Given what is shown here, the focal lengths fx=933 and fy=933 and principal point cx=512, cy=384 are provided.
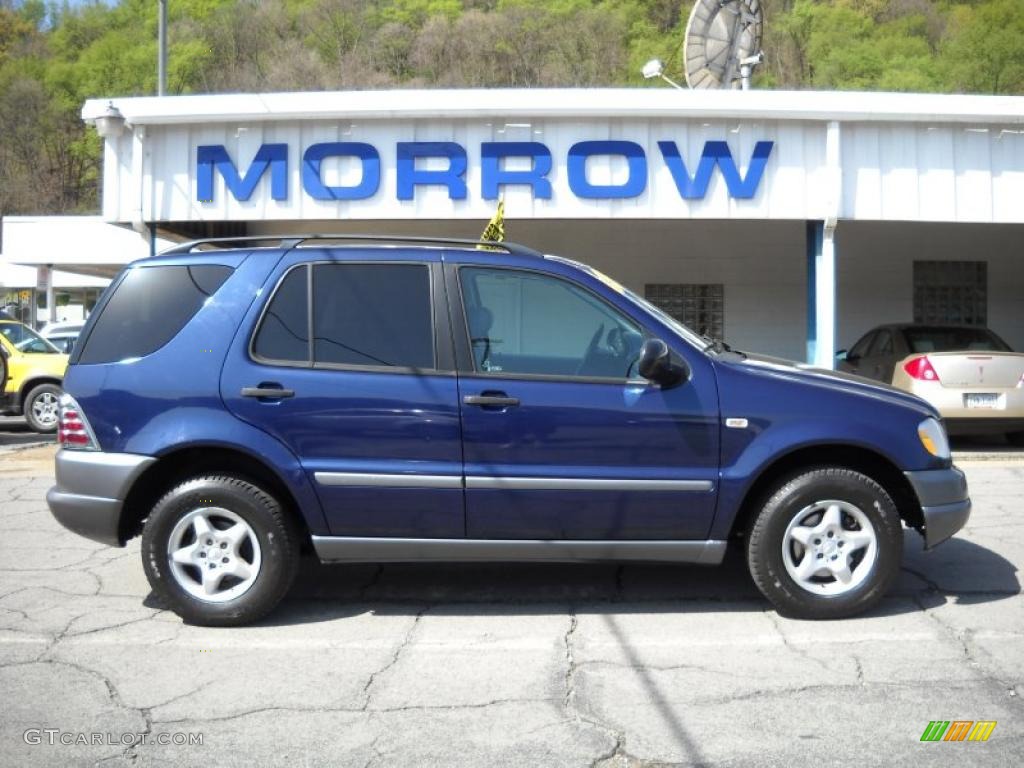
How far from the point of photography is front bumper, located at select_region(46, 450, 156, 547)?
15.1 feet

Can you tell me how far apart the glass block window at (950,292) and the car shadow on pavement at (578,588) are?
36.6 ft

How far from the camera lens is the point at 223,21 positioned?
58.1 meters

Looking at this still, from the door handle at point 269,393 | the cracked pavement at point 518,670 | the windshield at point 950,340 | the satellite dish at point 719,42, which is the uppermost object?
the satellite dish at point 719,42

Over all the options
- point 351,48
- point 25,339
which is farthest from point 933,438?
point 351,48

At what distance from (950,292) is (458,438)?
14220mm

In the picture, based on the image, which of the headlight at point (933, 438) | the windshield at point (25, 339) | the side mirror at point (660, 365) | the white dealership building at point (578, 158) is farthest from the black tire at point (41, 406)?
the headlight at point (933, 438)

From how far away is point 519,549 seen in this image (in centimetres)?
456

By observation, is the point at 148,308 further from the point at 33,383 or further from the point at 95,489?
the point at 33,383

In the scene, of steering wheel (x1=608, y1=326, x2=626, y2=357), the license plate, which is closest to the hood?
steering wheel (x1=608, y1=326, x2=626, y2=357)

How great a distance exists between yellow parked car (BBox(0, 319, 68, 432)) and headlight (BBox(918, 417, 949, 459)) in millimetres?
12179

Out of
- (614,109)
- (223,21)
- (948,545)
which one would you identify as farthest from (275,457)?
(223,21)

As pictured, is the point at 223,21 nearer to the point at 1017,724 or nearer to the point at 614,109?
the point at 614,109

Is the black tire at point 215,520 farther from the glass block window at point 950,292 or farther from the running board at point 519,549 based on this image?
the glass block window at point 950,292

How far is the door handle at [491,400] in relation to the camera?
177 inches
